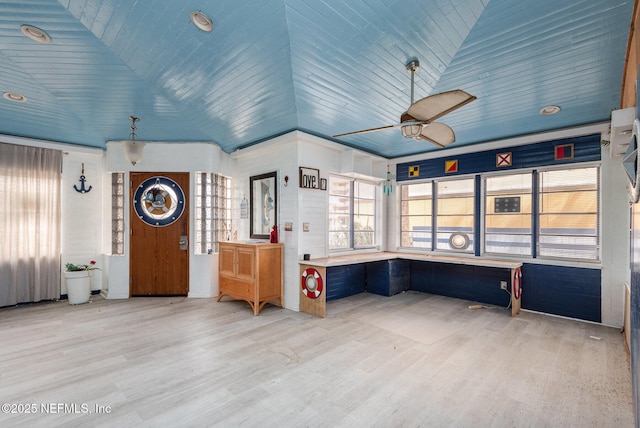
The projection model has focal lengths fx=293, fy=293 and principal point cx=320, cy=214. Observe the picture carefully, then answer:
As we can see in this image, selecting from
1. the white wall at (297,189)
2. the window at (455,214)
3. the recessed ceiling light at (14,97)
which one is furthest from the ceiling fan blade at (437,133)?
the recessed ceiling light at (14,97)

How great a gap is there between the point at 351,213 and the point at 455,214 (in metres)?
2.00

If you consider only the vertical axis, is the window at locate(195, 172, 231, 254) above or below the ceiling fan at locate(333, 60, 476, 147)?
below

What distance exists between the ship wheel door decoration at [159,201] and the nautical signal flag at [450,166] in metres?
5.11

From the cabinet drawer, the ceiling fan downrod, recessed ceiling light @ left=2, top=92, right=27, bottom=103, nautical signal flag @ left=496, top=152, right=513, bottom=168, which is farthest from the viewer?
Answer: nautical signal flag @ left=496, top=152, right=513, bottom=168

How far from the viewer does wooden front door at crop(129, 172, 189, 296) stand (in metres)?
5.47

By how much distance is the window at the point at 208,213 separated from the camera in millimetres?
5613

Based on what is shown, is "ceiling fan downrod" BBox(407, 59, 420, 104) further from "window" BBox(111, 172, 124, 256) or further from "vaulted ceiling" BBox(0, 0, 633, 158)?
"window" BBox(111, 172, 124, 256)

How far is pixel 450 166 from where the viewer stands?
564 centimetres

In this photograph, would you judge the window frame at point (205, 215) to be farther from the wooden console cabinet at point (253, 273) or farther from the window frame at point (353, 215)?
the window frame at point (353, 215)

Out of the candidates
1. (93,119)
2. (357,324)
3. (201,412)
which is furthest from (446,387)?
(93,119)

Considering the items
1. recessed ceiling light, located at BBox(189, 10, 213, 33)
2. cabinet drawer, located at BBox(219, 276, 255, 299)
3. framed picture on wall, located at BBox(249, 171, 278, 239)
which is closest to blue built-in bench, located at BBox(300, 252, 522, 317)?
cabinet drawer, located at BBox(219, 276, 255, 299)

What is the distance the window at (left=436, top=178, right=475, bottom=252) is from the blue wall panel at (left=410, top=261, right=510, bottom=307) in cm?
41

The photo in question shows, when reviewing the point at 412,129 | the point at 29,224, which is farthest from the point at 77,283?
the point at 412,129

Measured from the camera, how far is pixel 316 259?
195 inches
